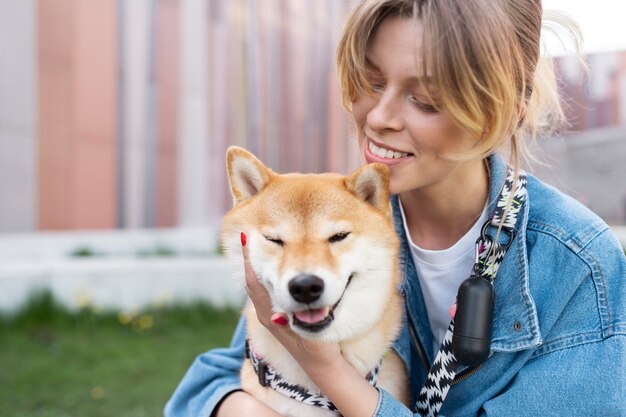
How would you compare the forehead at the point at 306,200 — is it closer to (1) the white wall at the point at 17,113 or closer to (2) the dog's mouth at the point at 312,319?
(2) the dog's mouth at the point at 312,319

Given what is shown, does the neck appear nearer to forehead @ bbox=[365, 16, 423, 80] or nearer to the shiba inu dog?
the shiba inu dog

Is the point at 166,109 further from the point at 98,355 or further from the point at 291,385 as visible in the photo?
the point at 291,385

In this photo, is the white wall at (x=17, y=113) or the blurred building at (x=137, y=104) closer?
the white wall at (x=17, y=113)

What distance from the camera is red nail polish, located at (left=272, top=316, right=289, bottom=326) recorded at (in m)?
1.61

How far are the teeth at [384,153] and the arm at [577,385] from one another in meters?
0.67

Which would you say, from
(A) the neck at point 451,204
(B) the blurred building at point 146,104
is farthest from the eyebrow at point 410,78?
(B) the blurred building at point 146,104

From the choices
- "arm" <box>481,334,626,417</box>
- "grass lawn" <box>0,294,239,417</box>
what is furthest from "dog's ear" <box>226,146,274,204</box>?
"grass lawn" <box>0,294,239,417</box>

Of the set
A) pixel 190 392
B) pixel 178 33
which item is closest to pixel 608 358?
pixel 190 392

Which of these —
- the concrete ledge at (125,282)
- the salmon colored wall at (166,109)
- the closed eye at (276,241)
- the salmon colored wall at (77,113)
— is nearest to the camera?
the closed eye at (276,241)

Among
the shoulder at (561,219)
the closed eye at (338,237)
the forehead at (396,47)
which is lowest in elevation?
the closed eye at (338,237)

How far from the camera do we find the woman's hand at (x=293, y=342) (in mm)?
1619

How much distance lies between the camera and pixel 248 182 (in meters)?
1.90

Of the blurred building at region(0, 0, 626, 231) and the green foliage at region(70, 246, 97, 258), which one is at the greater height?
the blurred building at region(0, 0, 626, 231)

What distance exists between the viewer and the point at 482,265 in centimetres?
174
